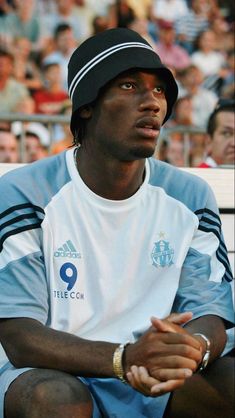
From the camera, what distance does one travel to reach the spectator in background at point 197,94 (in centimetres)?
1141

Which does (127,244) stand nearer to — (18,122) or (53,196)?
(53,196)

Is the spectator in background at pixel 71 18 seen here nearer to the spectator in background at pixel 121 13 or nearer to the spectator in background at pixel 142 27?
the spectator in background at pixel 121 13

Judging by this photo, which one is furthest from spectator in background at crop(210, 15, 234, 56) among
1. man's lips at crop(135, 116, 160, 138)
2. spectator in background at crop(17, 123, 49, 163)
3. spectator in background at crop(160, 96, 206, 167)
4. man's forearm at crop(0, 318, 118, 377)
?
man's forearm at crop(0, 318, 118, 377)

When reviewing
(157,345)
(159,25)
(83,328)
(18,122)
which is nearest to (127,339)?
(83,328)

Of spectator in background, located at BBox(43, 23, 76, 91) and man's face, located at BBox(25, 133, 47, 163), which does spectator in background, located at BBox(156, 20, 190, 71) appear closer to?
spectator in background, located at BBox(43, 23, 76, 91)

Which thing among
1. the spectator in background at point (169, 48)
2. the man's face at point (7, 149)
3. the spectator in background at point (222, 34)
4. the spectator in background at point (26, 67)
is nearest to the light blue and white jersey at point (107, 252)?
the man's face at point (7, 149)

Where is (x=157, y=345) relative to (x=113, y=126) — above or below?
below

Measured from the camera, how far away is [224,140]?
729 cm

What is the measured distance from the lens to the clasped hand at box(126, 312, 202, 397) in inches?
121

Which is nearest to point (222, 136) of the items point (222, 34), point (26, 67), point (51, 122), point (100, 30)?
point (51, 122)

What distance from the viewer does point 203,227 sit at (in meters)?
3.63

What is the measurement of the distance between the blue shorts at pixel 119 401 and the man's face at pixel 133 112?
79 centimetres

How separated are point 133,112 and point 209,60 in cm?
885

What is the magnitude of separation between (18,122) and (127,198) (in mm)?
4796
